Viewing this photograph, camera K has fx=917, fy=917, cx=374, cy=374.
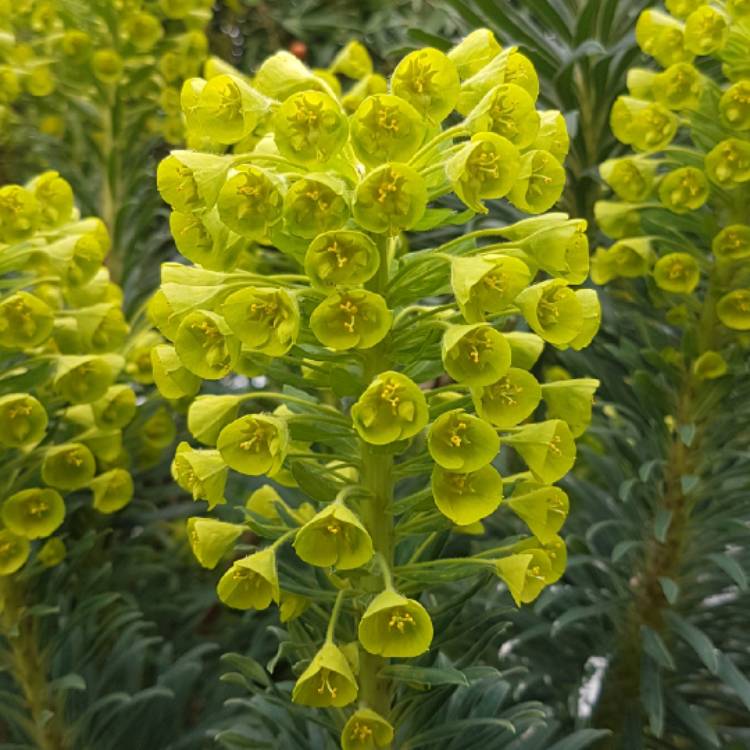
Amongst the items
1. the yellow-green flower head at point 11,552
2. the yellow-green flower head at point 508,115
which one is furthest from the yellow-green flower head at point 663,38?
the yellow-green flower head at point 11,552

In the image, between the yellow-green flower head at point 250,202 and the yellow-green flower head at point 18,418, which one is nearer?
the yellow-green flower head at point 250,202

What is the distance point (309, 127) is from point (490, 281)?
0.20 meters

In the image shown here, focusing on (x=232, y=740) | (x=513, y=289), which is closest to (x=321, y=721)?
(x=232, y=740)

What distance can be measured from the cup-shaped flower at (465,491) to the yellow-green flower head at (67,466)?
0.55 m

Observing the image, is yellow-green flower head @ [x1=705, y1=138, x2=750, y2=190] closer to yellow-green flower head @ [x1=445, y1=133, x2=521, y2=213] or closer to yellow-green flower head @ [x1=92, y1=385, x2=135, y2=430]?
yellow-green flower head @ [x1=445, y1=133, x2=521, y2=213]

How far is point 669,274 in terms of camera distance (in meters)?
1.20

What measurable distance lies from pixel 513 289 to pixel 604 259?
1.82ft

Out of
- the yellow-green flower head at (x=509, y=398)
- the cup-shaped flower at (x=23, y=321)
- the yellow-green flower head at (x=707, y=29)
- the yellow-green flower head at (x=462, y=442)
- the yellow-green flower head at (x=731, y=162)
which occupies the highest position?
the yellow-green flower head at (x=707, y=29)

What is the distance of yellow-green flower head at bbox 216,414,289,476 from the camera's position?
79 cm

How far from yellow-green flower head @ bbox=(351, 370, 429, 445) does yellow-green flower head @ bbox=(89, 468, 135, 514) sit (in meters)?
0.57

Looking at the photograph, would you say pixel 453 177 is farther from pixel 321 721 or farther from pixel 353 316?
pixel 321 721

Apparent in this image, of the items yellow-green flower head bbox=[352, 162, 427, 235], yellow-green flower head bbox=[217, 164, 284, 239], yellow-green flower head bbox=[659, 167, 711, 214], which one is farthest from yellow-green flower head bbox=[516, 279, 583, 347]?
yellow-green flower head bbox=[659, 167, 711, 214]

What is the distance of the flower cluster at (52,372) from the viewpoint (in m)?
1.09

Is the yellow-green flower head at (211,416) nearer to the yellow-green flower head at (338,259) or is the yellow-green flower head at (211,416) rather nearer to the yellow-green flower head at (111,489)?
the yellow-green flower head at (338,259)
